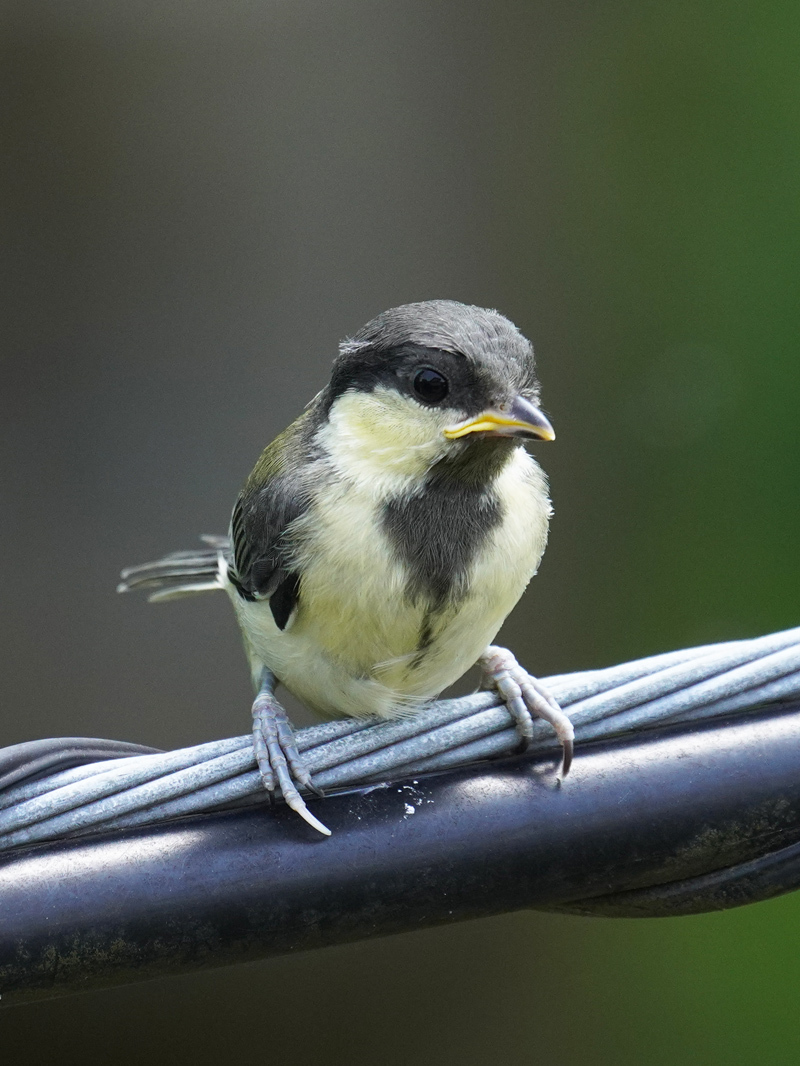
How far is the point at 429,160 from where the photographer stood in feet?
10.9

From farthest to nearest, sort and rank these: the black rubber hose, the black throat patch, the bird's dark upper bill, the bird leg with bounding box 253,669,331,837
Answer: the black throat patch
the bird's dark upper bill
the bird leg with bounding box 253,669,331,837
the black rubber hose

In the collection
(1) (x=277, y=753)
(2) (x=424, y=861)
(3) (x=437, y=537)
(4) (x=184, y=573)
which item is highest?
(3) (x=437, y=537)

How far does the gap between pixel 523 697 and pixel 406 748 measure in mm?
414

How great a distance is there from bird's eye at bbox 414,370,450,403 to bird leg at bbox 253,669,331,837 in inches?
18.5

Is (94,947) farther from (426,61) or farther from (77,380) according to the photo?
(426,61)

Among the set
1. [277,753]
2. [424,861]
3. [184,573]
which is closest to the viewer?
[424,861]

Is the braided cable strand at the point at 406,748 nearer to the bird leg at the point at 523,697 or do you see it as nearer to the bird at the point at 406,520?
the bird leg at the point at 523,697

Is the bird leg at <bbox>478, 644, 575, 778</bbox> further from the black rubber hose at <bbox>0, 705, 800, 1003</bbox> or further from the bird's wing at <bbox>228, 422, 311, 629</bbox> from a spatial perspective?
the bird's wing at <bbox>228, 422, 311, 629</bbox>

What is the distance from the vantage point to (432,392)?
1521 millimetres

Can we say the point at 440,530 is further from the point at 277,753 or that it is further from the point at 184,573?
the point at 184,573

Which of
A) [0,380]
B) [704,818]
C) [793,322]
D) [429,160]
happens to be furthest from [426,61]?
[704,818]

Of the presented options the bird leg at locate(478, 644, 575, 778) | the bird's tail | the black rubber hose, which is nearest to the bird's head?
the bird leg at locate(478, 644, 575, 778)

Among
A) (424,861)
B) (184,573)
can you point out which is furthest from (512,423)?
(184,573)

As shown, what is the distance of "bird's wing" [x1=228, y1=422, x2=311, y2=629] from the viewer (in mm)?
1615
